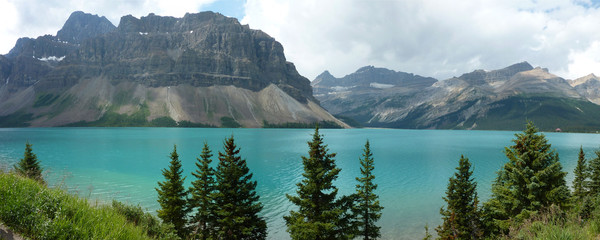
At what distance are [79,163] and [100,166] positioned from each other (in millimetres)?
8209

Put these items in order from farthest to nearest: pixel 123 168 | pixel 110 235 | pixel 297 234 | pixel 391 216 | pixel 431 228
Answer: pixel 123 168 < pixel 391 216 < pixel 431 228 < pixel 297 234 < pixel 110 235

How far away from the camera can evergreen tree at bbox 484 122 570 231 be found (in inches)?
817

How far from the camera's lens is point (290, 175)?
6091 centimetres

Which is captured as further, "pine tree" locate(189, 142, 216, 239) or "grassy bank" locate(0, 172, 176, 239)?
"pine tree" locate(189, 142, 216, 239)

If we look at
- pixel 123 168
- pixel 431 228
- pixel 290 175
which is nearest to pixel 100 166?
pixel 123 168

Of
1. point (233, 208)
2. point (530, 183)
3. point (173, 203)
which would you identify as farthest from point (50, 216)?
point (530, 183)

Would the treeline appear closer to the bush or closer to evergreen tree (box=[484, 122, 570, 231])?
evergreen tree (box=[484, 122, 570, 231])

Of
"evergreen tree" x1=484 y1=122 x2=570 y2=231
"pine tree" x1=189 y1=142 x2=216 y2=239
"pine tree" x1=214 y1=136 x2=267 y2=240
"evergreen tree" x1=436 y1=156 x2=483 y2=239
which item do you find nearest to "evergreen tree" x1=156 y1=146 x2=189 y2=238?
"pine tree" x1=189 y1=142 x2=216 y2=239

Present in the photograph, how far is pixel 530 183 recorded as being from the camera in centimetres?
2130

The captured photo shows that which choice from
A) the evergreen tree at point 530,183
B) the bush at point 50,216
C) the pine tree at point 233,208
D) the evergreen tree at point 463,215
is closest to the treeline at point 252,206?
the pine tree at point 233,208

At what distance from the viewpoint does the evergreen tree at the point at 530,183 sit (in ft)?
68.1

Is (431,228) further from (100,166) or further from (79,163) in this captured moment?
(79,163)

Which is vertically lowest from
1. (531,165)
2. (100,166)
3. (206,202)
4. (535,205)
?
(100,166)

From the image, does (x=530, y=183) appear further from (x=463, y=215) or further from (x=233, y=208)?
(x=233, y=208)
